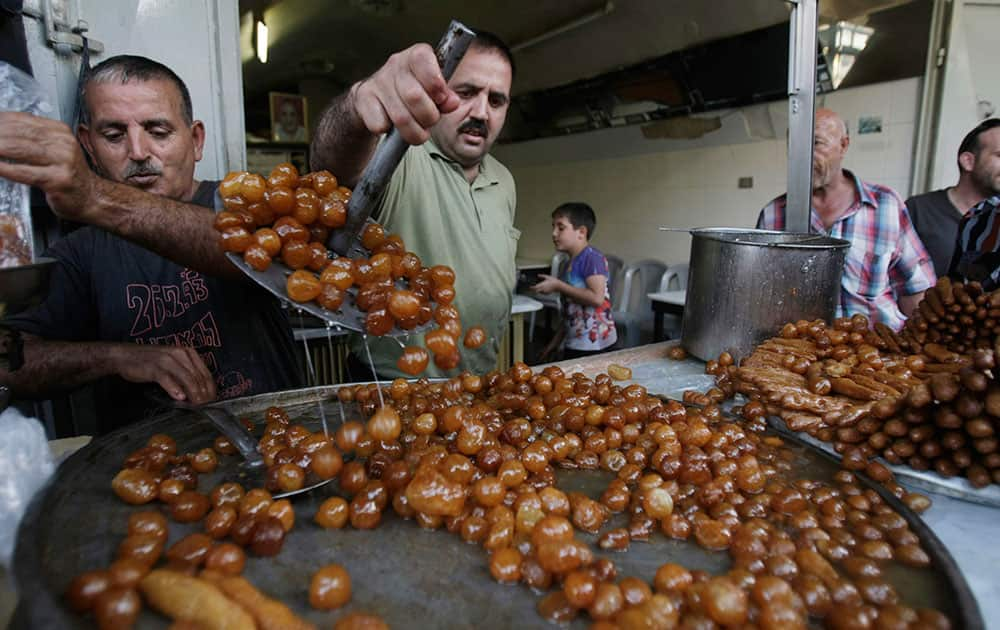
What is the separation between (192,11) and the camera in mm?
2170

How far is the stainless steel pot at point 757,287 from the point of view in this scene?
6.25 feet

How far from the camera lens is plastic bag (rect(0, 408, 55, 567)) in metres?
0.95

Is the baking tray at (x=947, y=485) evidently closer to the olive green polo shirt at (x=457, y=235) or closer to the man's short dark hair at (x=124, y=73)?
the olive green polo shirt at (x=457, y=235)

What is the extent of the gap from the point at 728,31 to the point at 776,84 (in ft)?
2.27

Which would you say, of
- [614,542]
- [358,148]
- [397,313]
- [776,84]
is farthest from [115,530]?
[776,84]

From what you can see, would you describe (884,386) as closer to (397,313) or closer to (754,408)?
(754,408)

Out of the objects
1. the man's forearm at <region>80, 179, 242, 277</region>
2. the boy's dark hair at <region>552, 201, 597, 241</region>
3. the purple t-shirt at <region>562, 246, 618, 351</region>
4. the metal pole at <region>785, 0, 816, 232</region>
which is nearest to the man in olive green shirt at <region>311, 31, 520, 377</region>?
the man's forearm at <region>80, 179, 242, 277</region>

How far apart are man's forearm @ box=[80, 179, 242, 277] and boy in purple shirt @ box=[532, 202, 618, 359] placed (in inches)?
128

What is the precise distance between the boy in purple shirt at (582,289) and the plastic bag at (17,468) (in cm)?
359

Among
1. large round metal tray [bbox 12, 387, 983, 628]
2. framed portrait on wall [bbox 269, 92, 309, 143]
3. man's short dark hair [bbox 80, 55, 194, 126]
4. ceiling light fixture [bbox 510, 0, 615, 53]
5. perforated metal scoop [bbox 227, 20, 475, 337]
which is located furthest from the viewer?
framed portrait on wall [bbox 269, 92, 309, 143]

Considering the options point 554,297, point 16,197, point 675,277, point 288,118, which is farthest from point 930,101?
point 288,118

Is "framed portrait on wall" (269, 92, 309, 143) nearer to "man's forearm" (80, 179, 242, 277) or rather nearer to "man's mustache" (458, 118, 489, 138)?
"man's mustache" (458, 118, 489, 138)

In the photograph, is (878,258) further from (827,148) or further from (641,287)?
(641,287)

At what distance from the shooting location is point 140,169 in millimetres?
1884
